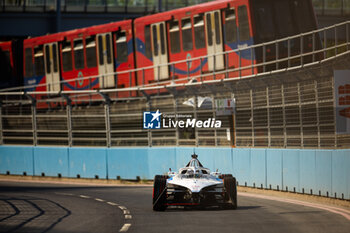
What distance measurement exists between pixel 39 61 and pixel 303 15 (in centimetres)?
1615

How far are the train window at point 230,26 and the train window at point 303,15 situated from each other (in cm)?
246

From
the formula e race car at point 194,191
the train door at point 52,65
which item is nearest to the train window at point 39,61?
the train door at point 52,65

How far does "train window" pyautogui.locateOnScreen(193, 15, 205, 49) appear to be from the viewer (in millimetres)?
29834

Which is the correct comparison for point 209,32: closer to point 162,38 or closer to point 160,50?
point 162,38

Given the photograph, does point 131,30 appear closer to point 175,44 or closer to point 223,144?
point 175,44

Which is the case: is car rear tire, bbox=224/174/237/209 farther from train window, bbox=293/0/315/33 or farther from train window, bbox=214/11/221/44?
train window, bbox=293/0/315/33

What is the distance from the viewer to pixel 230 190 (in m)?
16.6

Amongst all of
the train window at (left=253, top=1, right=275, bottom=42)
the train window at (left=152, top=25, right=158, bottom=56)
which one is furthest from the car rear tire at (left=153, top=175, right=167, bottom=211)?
the train window at (left=152, top=25, right=158, bottom=56)

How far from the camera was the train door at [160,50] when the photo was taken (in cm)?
3187

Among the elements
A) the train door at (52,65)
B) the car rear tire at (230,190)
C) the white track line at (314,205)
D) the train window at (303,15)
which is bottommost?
the white track line at (314,205)

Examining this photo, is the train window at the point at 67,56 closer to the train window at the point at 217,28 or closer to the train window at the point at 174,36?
the train window at the point at 174,36

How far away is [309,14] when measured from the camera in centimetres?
2916

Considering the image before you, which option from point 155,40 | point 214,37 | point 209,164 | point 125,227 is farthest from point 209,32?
point 125,227

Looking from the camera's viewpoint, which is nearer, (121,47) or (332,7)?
(121,47)
